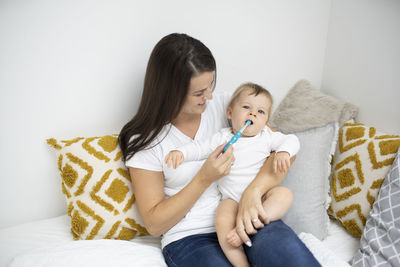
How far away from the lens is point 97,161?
4.60 ft

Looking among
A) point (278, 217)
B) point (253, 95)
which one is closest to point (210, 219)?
point (278, 217)

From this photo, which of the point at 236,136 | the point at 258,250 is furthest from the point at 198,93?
the point at 258,250

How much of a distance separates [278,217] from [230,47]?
1.05m

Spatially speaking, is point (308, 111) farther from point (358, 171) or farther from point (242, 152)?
point (242, 152)

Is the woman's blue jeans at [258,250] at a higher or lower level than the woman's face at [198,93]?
lower

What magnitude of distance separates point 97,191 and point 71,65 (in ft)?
2.01

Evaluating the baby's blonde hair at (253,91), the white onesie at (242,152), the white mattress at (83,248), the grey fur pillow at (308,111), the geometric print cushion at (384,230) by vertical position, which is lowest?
the white mattress at (83,248)

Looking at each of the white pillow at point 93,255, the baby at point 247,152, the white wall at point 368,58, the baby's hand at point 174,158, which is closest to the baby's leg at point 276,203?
the baby at point 247,152

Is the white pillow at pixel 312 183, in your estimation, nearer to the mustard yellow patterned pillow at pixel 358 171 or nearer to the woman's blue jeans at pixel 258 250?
the mustard yellow patterned pillow at pixel 358 171

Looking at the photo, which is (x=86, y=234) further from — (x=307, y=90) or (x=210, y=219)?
(x=307, y=90)

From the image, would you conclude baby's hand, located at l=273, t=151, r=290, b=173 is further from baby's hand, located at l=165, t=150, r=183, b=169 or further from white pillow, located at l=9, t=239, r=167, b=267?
white pillow, located at l=9, t=239, r=167, b=267

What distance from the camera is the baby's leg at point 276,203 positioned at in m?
1.17

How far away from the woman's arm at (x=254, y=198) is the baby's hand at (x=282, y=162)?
2.3 inches

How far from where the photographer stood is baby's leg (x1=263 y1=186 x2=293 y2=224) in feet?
3.85
